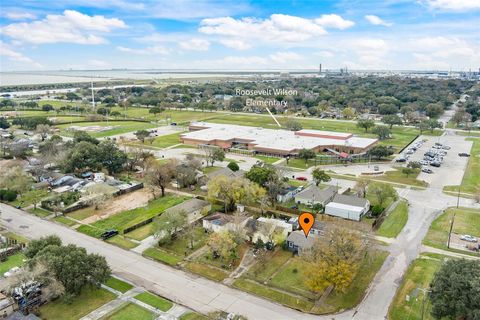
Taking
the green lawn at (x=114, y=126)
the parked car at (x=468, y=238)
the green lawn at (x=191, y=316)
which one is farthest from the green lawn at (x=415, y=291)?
the green lawn at (x=114, y=126)

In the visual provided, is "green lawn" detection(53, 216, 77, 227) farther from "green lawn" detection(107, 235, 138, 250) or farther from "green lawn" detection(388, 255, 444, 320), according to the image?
"green lawn" detection(388, 255, 444, 320)

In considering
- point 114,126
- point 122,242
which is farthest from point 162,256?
point 114,126

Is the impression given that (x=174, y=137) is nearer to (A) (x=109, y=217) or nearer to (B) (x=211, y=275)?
(A) (x=109, y=217)

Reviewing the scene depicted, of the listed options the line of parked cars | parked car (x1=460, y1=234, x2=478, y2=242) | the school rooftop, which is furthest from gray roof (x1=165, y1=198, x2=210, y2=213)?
the line of parked cars

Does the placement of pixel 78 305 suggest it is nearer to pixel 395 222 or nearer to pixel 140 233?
pixel 140 233

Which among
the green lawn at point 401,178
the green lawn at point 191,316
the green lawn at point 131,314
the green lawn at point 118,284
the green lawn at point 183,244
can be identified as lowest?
the green lawn at point 191,316

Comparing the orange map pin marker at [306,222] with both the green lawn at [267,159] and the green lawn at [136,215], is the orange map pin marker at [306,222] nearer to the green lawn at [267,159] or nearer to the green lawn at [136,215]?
the green lawn at [136,215]

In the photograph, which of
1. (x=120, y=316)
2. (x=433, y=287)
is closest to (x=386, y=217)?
(x=433, y=287)
